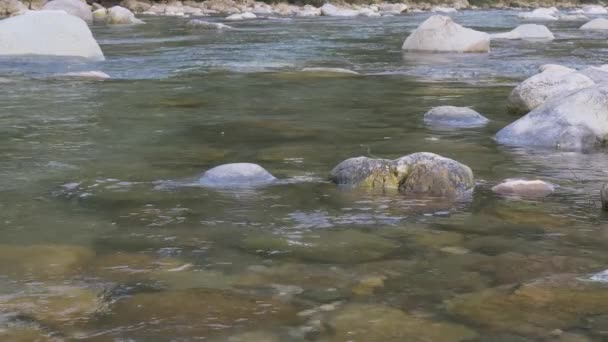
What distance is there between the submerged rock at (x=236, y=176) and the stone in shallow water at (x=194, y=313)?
1.46m

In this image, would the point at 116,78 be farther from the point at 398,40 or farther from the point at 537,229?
the point at 398,40

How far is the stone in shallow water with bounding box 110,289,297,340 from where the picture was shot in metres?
2.33

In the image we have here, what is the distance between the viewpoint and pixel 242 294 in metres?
2.62

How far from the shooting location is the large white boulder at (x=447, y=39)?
1232 cm

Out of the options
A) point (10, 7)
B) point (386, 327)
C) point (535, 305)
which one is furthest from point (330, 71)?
point (10, 7)

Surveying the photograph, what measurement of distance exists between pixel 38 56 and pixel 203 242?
8200 millimetres

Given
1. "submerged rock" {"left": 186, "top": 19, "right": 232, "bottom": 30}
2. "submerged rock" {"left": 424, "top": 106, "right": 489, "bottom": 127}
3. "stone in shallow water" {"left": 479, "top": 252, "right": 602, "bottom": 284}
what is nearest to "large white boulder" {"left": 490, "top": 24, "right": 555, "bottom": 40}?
"submerged rock" {"left": 186, "top": 19, "right": 232, "bottom": 30}

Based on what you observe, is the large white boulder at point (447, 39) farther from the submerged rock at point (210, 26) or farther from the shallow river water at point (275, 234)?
the submerged rock at point (210, 26)

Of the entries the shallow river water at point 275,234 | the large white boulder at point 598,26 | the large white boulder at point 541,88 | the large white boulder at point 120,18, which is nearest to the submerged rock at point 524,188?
the shallow river water at point 275,234

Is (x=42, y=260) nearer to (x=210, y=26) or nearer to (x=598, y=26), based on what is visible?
(x=210, y=26)

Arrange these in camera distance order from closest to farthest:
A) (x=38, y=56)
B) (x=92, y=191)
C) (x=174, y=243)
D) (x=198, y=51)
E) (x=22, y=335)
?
(x=22, y=335) → (x=174, y=243) → (x=92, y=191) → (x=38, y=56) → (x=198, y=51)

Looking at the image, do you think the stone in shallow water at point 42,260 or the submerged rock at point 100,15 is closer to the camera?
the stone in shallow water at point 42,260

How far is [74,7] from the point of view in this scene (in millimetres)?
23562

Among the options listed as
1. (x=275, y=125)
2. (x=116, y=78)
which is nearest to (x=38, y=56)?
(x=116, y=78)
